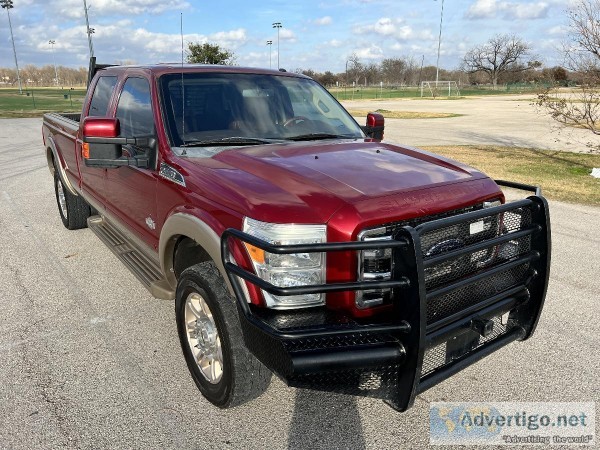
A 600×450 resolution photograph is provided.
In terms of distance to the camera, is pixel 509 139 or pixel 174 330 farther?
pixel 509 139

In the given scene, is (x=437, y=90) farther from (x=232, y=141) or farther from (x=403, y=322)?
(x=403, y=322)

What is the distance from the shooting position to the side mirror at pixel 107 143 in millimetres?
3297

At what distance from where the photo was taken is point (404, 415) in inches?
113

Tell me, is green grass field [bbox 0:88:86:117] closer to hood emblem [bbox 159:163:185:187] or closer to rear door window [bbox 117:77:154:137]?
rear door window [bbox 117:77:154:137]

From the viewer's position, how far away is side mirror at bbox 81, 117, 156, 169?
3297 mm

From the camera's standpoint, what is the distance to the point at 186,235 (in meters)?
2.94

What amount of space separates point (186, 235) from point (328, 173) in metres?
0.92

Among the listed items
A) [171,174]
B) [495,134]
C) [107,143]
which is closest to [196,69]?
[107,143]

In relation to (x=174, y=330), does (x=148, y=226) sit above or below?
above

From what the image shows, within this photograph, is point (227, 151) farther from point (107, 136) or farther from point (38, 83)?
point (38, 83)

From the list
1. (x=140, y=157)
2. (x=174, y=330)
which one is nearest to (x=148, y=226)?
→ (x=140, y=157)

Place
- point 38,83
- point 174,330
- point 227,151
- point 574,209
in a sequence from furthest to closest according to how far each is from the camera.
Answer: point 38,83, point 574,209, point 174,330, point 227,151

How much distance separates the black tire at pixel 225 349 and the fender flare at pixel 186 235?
0.26 ft

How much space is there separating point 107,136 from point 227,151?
33.2 inches
